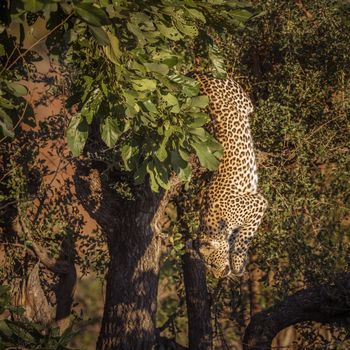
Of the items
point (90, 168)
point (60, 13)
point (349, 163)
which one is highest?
point (349, 163)

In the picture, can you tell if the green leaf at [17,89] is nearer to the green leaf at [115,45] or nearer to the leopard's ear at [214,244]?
the green leaf at [115,45]

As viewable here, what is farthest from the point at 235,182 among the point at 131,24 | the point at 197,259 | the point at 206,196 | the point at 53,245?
the point at 131,24

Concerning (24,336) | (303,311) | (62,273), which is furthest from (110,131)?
(62,273)

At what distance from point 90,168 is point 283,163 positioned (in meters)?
1.91

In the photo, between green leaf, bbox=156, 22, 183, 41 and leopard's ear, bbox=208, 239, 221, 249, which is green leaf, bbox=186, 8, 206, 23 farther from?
leopard's ear, bbox=208, 239, 221, 249

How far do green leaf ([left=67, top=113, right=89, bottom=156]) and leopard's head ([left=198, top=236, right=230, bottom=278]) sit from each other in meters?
3.91

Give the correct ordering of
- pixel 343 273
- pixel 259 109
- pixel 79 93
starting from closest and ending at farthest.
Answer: pixel 79 93, pixel 343 273, pixel 259 109

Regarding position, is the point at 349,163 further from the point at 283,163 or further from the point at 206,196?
the point at 206,196

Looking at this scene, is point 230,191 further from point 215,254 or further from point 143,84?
point 143,84

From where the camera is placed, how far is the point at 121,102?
543 centimetres

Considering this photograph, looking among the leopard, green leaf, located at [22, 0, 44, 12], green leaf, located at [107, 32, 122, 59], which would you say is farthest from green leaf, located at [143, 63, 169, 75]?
the leopard

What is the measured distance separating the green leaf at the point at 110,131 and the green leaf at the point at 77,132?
0.12 m

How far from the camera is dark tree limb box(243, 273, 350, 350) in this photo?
8.33 meters

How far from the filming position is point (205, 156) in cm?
575
